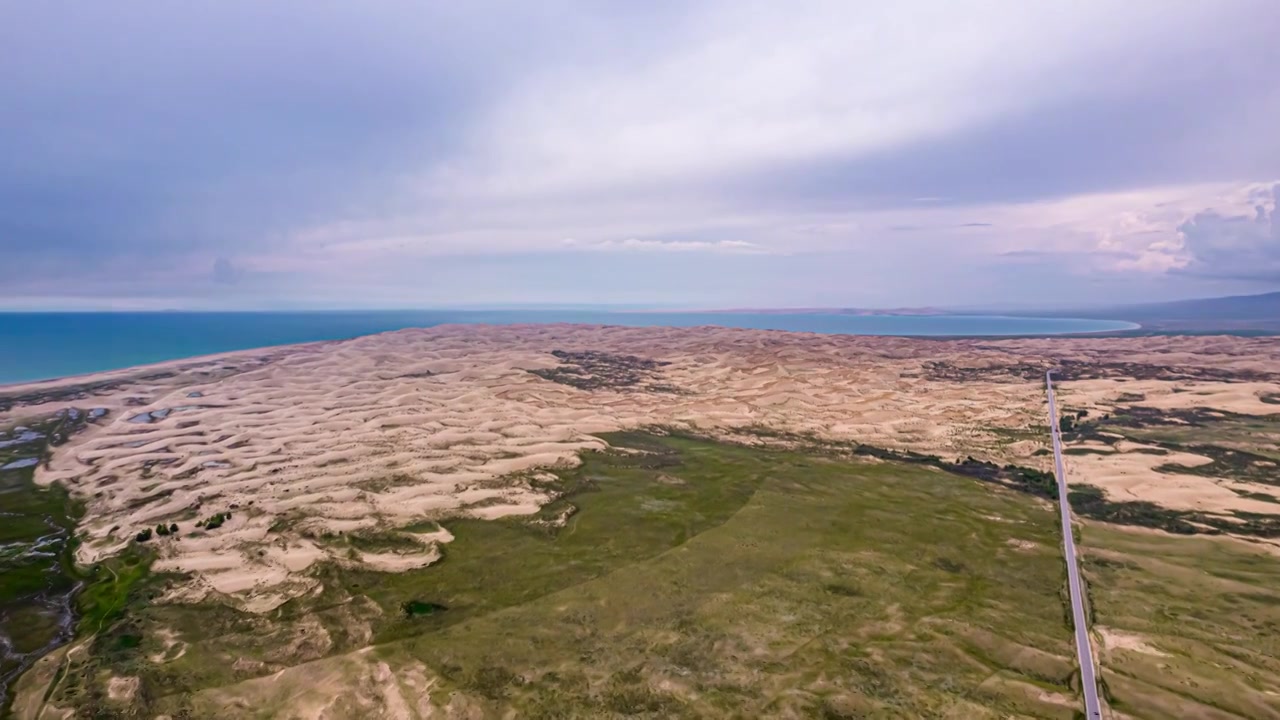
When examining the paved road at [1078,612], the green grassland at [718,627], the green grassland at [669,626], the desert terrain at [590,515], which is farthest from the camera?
the desert terrain at [590,515]

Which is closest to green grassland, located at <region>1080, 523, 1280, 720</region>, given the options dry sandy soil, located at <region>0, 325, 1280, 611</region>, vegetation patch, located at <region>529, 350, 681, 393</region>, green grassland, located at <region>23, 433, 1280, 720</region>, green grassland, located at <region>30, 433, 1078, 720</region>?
green grassland, located at <region>23, 433, 1280, 720</region>

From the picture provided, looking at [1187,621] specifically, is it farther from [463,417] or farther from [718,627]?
[463,417]

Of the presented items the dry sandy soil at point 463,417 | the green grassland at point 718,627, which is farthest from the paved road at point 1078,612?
the dry sandy soil at point 463,417

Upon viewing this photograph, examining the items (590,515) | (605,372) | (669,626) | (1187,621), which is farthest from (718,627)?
(605,372)

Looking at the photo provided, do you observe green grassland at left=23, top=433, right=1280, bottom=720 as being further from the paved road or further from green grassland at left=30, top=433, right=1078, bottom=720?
the paved road

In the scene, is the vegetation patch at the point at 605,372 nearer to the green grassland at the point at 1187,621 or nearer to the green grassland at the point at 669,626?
the green grassland at the point at 669,626

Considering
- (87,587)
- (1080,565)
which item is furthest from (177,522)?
A: (1080,565)

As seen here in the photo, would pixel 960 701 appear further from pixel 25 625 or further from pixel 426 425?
pixel 426 425
